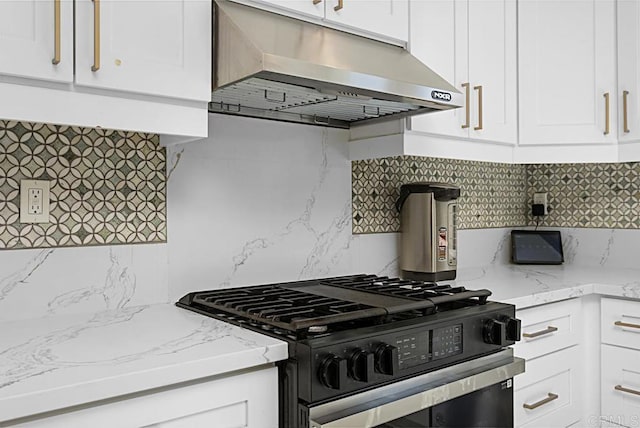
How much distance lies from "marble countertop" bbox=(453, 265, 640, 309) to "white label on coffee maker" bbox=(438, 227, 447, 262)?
0.38 ft

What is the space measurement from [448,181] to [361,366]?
154cm

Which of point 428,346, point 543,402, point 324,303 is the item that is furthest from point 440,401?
point 543,402

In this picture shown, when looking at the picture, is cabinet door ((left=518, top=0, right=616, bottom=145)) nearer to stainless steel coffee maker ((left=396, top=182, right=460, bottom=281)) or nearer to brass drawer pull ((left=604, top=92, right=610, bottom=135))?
brass drawer pull ((left=604, top=92, right=610, bottom=135))

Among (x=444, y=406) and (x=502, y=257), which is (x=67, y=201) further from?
(x=502, y=257)

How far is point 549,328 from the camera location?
77.9 inches

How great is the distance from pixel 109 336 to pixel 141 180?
54cm

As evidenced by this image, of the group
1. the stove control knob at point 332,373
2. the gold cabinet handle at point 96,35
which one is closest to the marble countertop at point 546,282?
the stove control knob at point 332,373

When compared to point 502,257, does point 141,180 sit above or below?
above

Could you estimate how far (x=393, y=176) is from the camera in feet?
7.73

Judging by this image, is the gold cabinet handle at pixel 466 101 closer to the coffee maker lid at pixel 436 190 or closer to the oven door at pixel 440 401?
the coffee maker lid at pixel 436 190

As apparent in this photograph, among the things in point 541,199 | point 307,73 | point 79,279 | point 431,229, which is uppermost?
point 307,73

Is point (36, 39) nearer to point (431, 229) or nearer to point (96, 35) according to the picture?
point (96, 35)

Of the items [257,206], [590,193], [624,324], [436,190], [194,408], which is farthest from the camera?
[590,193]

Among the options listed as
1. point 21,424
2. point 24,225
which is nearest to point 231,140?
point 24,225
